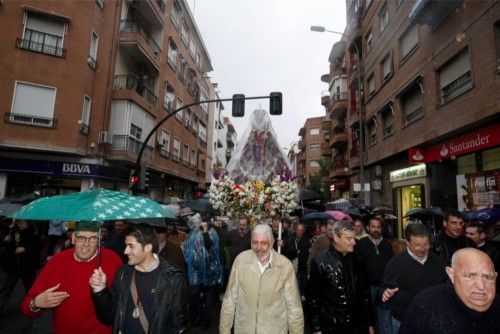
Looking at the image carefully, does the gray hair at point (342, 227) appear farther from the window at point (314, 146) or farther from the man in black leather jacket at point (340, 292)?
the window at point (314, 146)

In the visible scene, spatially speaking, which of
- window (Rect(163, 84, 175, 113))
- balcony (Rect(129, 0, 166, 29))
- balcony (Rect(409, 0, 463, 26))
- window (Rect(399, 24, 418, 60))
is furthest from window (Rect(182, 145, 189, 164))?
balcony (Rect(409, 0, 463, 26))

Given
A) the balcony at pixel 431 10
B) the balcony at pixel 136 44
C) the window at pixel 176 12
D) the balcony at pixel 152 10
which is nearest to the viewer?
the balcony at pixel 431 10

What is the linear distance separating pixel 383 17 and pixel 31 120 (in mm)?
18531

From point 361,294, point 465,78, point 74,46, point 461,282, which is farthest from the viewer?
point 74,46

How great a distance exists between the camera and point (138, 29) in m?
19.8

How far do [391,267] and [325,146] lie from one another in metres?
32.4

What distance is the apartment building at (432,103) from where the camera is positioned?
9680 millimetres

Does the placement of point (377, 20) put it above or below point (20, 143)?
above

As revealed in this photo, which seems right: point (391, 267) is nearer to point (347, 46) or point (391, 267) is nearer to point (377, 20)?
point (377, 20)

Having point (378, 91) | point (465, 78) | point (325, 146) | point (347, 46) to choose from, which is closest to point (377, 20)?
point (378, 91)

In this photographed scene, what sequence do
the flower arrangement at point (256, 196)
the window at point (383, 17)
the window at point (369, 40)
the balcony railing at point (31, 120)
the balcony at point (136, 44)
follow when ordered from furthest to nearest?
the window at point (369, 40)
the window at point (383, 17)
the balcony at point (136, 44)
the balcony railing at point (31, 120)
the flower arrangement at point (256, 196)

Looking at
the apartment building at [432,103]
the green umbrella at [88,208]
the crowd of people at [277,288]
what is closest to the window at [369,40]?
the apartment building at [432,103]

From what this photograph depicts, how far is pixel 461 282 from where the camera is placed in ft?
6.66

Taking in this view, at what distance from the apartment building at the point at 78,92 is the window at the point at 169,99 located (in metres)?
1.02
